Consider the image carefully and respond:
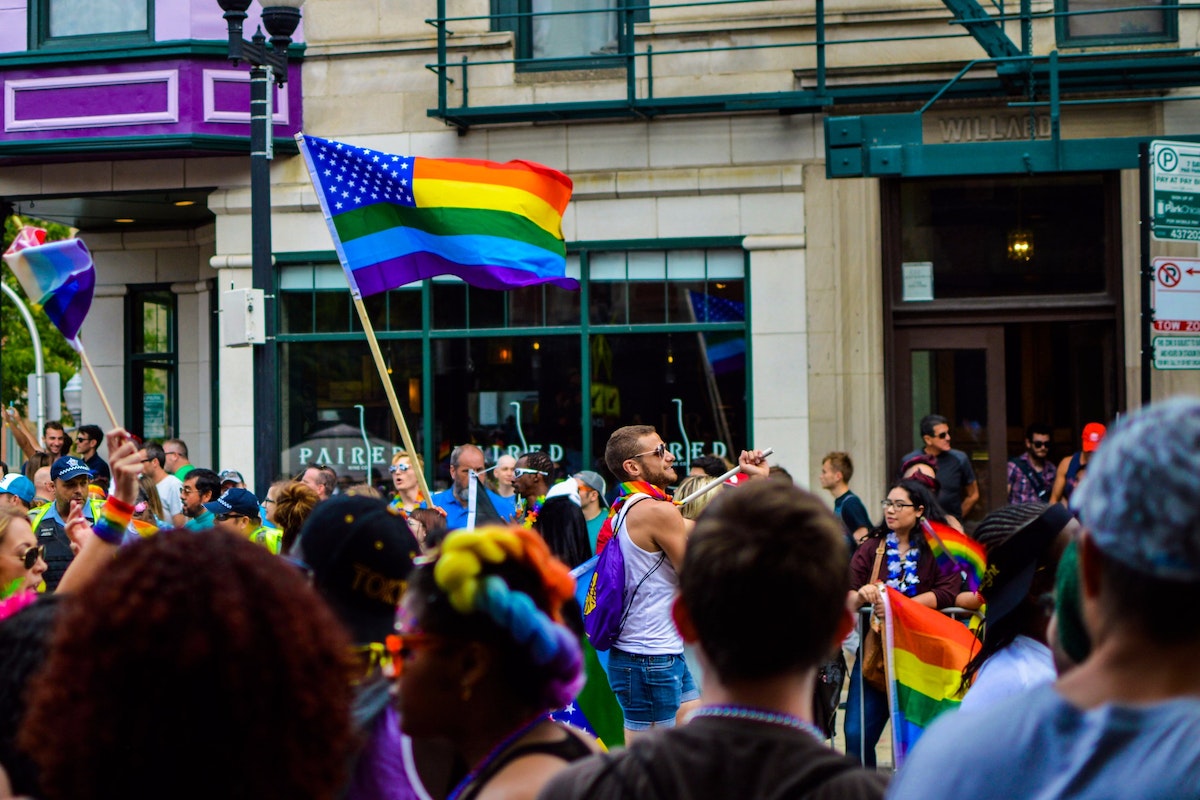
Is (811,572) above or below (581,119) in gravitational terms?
below

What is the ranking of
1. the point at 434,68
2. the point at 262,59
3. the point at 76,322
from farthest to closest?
the point at 434,68 < the point at 262,59 < the point at 76,322

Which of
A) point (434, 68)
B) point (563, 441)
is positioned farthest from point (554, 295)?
point (434, 68)

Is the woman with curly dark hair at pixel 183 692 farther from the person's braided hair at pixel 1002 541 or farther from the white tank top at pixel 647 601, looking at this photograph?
the white tank top at pixel 647 601

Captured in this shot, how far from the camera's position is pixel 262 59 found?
1011cm

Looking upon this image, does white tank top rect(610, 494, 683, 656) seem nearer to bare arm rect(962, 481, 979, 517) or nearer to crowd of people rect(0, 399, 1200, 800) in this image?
crowd of people rect(0, 399, 1200, 800)

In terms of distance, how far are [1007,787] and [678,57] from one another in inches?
482

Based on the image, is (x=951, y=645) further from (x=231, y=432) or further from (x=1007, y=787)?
(x=231, y=432)

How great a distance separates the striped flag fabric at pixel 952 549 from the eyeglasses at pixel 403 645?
4882 mm

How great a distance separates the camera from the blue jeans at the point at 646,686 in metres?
7.46

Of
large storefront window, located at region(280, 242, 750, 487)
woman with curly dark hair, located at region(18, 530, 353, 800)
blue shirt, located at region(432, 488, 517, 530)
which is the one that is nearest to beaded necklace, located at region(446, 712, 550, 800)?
woman with curly dark hair, located at region(18, 530, 353, 800)

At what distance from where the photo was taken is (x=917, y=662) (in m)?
7.34

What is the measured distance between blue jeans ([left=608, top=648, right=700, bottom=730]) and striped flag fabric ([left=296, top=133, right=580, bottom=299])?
2.56 m

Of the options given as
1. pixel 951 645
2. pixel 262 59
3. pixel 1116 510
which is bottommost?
pixel 951 645

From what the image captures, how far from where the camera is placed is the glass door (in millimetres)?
13461
